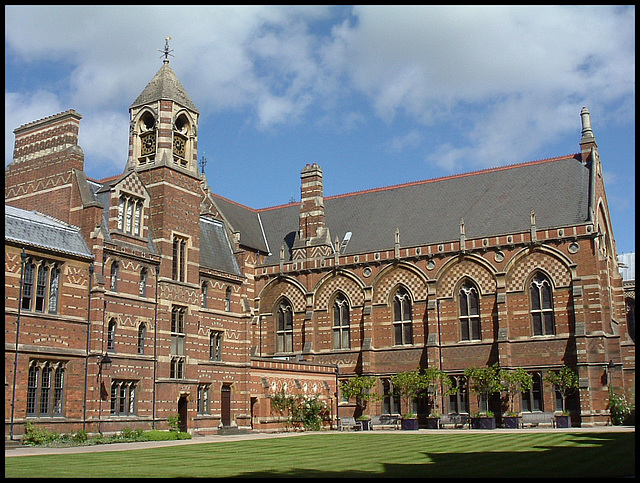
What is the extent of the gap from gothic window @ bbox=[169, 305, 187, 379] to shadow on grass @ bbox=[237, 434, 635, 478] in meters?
19.4

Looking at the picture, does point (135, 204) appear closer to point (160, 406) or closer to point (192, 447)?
point (160, 406)

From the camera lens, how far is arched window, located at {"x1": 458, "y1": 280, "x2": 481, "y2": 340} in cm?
4749

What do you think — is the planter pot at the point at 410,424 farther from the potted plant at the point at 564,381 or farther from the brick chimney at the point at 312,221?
the brick chimney at the point at 312,221

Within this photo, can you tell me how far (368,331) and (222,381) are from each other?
12.2m

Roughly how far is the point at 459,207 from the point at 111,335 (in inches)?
1073

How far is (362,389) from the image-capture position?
48.6 meters

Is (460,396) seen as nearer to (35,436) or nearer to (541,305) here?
(541,305)

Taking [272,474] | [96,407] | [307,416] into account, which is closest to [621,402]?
[307,416]

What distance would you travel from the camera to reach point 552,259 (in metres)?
45.4

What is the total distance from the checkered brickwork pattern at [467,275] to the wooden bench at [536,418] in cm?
799

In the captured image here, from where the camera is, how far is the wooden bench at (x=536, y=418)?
43.3 metres

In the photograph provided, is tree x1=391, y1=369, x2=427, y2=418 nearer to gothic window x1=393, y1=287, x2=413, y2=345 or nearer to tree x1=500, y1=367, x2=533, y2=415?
gothic window x1=393, y1=287, x2=413, y2=345

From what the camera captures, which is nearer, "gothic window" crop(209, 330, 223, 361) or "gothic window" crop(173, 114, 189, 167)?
"gothic window" crop(173, 114, 189, 167)

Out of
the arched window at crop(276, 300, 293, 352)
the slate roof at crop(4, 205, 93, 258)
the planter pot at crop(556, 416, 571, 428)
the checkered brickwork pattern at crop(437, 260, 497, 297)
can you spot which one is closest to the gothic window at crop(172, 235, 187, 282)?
the slate roof at crop(4, 205, 93, 258)
